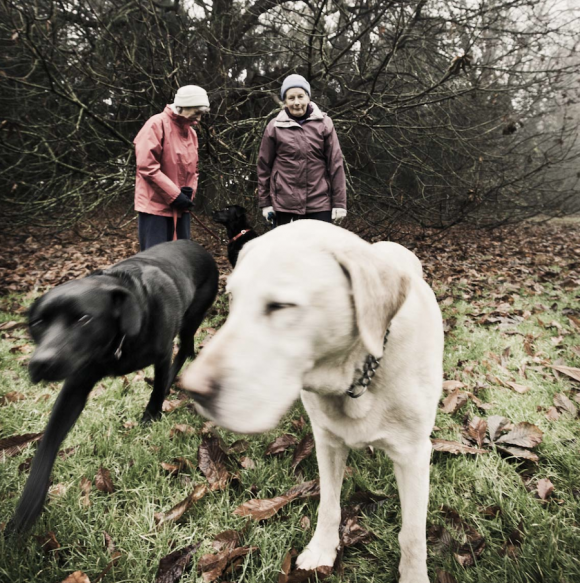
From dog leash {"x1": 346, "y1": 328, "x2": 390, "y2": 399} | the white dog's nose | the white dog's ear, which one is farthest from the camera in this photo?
dog leash {"x1": 346, "y1": 328, "x2": 390, "y2": 399}

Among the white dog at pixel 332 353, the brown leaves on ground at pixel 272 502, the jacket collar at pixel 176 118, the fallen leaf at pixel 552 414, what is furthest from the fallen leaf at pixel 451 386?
the jacket collar at pixel 176 118

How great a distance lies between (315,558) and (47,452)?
1360mm

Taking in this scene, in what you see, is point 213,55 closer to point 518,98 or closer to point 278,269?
point 518,98

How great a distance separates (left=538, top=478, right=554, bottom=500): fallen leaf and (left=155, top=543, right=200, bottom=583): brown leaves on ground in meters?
1.68

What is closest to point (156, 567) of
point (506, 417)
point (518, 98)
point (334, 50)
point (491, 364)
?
point (506, 417)

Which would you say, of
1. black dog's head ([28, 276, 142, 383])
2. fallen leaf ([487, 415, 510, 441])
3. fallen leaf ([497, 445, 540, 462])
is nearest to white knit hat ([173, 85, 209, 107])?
black dog's head ([28, 276, 142, 383])

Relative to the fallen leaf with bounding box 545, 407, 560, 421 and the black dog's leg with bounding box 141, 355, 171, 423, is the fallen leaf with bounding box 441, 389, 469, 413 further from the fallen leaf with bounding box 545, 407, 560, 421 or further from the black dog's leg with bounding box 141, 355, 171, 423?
the black dog's leg with bounding box 141, 355, 171, 423

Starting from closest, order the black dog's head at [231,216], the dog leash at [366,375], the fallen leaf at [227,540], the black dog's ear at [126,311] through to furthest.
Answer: the dog leash at [366,375]
the fallen leaf at [227,540]
the black dog's ear at [126,311]
the black dog's head at [231,216]

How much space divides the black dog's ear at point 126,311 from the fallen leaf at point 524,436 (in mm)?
2238

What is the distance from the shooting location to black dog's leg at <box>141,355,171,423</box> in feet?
8.71

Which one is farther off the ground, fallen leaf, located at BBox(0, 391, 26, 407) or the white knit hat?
the white knit hat

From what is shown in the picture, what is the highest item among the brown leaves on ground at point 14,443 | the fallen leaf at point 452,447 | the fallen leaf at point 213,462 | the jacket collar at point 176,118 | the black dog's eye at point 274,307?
the jacket collar at point 176,118

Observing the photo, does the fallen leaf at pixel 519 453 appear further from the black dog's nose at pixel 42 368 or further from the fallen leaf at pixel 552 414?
the black dog's nose at pixel 42 368

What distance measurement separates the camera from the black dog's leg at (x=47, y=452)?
5.58 feet
